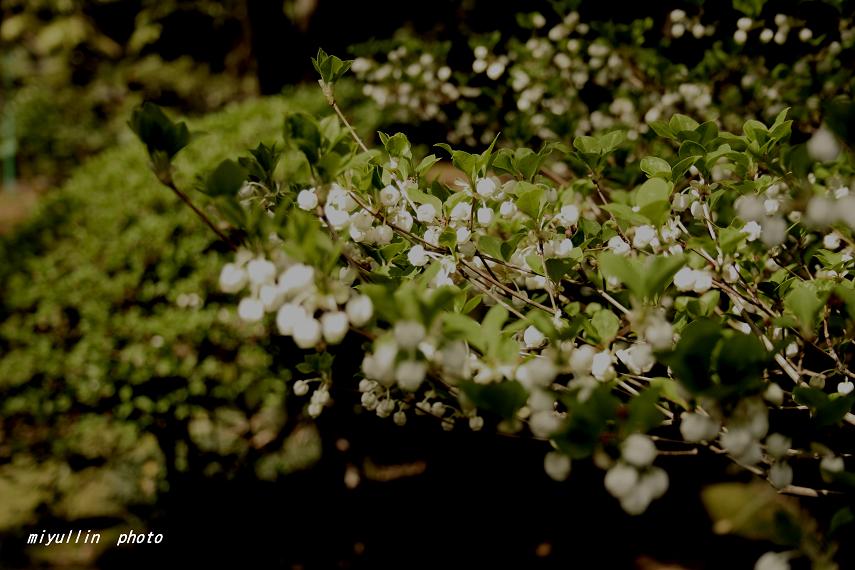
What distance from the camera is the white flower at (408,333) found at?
0.82 m

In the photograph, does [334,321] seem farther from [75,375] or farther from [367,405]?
[75,375]

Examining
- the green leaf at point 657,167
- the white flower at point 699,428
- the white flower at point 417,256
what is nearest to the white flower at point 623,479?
the white flower at point 699,428

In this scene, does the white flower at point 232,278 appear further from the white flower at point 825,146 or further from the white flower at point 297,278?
the white flower at point 825,146

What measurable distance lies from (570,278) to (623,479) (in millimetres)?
815

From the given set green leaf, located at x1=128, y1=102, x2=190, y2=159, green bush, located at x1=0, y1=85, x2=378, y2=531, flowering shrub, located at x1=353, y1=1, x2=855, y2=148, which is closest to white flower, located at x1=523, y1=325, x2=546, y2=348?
green leaf, located at x1=128, y1=102, x2=190, y2=159

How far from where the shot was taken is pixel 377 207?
4.38 feet

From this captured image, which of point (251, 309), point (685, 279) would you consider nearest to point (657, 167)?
point (685, 279)

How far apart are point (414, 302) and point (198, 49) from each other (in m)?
11.2

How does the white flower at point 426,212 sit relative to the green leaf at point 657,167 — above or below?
below

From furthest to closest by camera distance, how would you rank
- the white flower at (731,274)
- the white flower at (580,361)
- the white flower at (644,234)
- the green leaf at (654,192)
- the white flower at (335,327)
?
the white flower at (731,274)
the white flower at (644,234)
the green leaf at (654,192)
the white flower at (580,361)
the white flower at (335,327)

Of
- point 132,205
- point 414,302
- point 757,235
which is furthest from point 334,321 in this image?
point 132,205

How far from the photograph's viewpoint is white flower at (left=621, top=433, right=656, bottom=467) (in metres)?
0.82

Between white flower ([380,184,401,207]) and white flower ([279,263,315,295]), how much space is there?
1.50 feet

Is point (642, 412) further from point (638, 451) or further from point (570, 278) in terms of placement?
point (570, 278)
